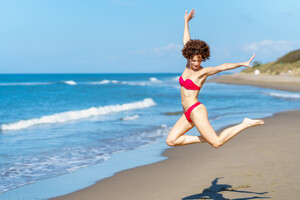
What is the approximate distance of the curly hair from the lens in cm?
557

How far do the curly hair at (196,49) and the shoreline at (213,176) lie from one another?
86.0 inches

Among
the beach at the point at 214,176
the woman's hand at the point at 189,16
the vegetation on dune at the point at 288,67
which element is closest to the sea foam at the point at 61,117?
the beach at the point at 214,176

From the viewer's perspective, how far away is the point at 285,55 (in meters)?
85.2

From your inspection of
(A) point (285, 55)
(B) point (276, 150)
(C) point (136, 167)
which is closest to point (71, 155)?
(C) point (136, 167)

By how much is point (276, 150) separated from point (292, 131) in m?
3.08

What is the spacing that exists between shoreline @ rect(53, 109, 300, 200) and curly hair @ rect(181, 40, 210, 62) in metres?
2.18

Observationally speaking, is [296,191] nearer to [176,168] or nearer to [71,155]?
[176,168]

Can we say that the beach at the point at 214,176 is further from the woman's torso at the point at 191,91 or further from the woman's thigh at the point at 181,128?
the woman's torso at the point at 191,91

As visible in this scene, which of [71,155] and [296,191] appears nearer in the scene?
[296,191]

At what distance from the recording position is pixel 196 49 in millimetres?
5562

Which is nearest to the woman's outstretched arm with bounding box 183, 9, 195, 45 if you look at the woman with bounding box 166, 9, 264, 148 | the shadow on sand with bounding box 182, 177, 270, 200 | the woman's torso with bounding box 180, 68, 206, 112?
the woman with bounding box 166, 9, 264, 148

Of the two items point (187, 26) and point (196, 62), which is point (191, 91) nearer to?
point (196, 62)

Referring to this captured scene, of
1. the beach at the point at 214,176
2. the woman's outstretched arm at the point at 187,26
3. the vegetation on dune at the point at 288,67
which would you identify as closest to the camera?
the beach at the point at 214,176

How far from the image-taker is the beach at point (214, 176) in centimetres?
602
